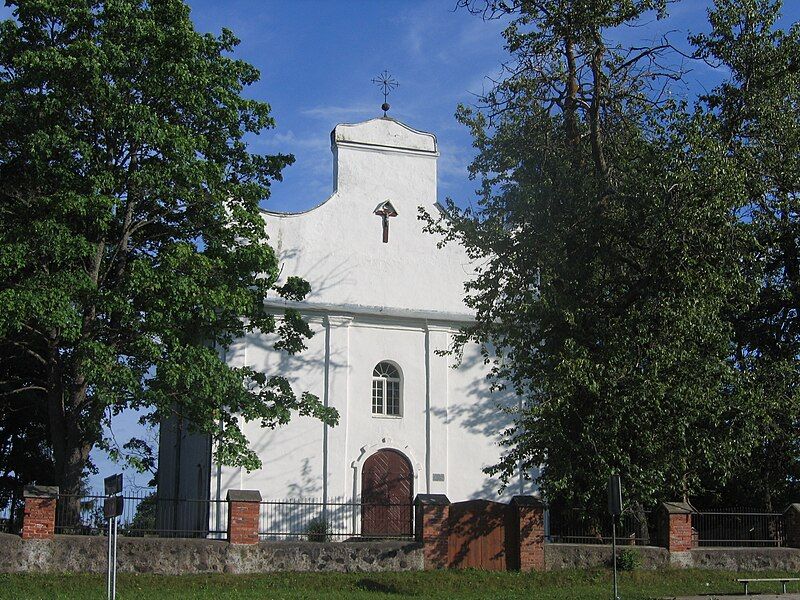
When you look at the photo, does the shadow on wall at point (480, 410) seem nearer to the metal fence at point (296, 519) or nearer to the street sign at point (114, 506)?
the metal fence at point (296, 519)

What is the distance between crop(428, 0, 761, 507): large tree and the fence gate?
1423 mm

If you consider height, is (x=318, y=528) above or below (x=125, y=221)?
below

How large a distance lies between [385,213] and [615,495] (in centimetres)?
1201

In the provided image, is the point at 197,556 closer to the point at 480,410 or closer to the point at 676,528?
the point at 676,528

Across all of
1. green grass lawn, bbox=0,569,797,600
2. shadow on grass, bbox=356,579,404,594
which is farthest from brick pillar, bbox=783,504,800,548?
shadow on grass, bbox=356,579,404,594

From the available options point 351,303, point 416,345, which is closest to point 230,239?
point 351,303

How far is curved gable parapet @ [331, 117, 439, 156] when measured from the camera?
88.3 feet

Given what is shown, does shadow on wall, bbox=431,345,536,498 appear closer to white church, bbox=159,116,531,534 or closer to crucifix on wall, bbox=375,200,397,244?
white church, bbox=159,116,531,534

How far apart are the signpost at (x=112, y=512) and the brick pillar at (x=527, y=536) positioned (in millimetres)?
8971

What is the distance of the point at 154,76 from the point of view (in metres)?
19.7

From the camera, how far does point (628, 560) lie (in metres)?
20.5

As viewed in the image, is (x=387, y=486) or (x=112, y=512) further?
(x=387, y=486)

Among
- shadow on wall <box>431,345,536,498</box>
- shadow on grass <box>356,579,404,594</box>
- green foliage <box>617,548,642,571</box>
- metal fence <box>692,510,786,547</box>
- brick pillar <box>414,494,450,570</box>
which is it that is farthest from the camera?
shadow on wall <box>431,345,536,498</box>

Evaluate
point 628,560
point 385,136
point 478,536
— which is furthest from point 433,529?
point 385,136
